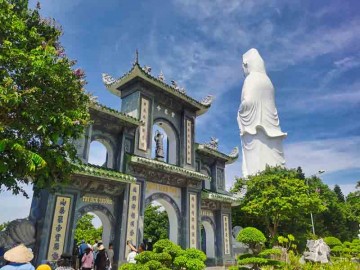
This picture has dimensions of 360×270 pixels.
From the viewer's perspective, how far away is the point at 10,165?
22.5 ft

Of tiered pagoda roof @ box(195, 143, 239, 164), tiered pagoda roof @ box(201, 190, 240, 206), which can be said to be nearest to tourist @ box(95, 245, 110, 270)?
tiered pagoda roof @ box(201, 190, 240, 206)

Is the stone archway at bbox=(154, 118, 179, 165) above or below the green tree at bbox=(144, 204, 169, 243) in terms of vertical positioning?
above

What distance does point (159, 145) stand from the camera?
54.1 ft

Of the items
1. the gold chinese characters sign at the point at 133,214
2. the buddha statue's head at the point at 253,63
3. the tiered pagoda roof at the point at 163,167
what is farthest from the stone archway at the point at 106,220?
the buddha statue's head at the point at 253,63

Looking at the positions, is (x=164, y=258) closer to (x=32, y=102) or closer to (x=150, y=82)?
(x=32, y=102)

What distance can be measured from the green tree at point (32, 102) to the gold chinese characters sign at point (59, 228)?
3090 millimetres

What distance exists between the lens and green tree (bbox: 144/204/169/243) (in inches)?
991

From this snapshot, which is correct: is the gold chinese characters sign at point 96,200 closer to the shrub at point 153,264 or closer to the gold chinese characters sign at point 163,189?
the gold chinese characters sign at point 163,189

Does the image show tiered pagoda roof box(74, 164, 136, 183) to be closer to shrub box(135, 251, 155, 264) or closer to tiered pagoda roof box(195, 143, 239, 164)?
shrub box(135, 251, 155, 264)

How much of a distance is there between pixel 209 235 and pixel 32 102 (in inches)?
546

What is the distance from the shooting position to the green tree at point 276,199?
20.3m

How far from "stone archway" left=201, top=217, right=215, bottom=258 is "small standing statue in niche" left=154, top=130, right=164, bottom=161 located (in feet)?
14.9

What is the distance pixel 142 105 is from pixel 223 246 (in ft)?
31.2

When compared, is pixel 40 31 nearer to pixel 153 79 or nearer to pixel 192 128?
pixel 153 79
